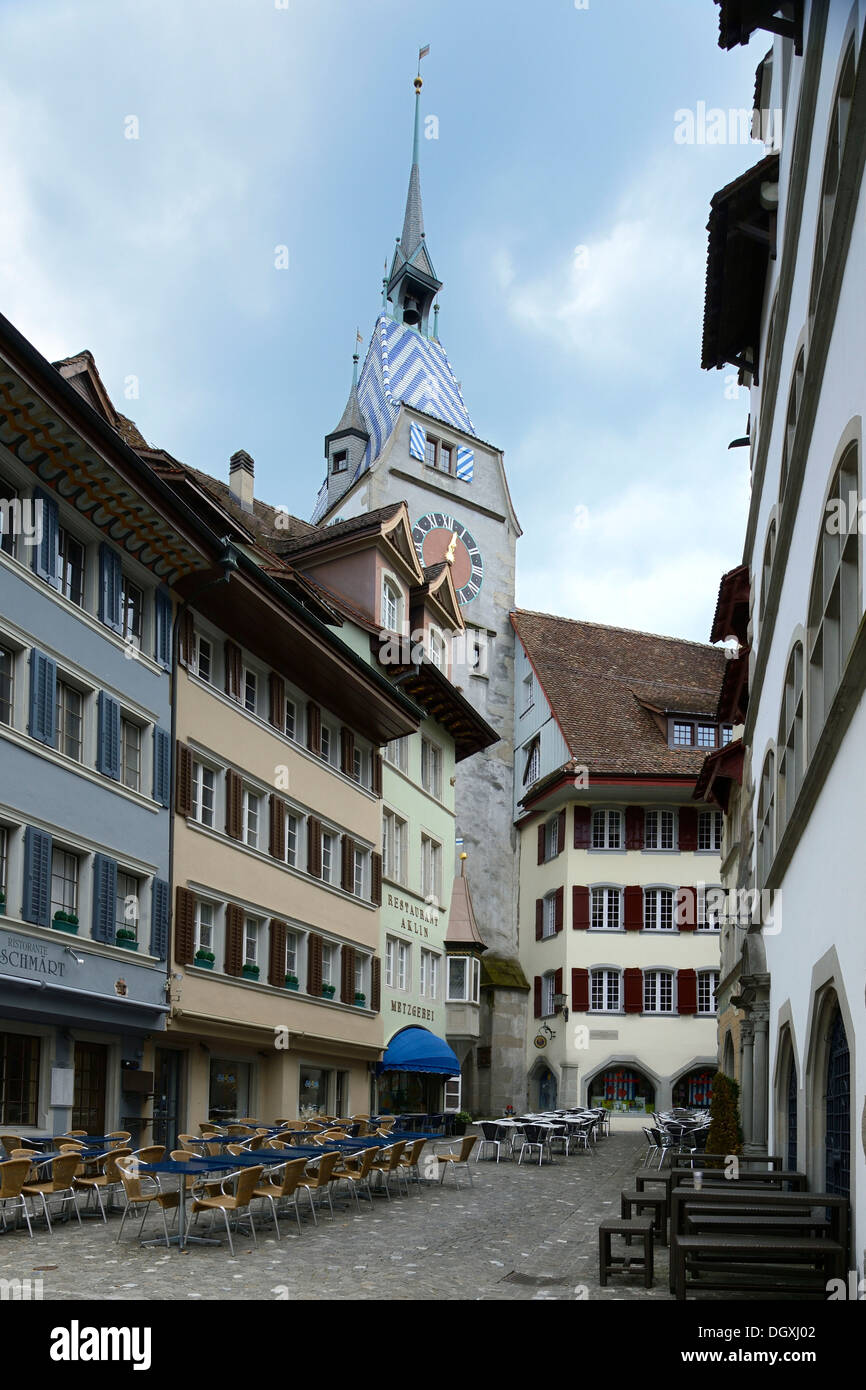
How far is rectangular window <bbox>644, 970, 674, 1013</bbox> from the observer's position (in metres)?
44.6

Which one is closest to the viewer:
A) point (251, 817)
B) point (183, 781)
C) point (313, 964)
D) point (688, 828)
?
point (183, 781)

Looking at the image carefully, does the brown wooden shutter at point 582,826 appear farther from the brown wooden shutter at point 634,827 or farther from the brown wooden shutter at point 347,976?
the brown wooden shutter at point 347,976

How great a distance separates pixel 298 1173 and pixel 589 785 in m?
30.6

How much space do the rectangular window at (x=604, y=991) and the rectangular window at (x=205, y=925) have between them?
2211 cm

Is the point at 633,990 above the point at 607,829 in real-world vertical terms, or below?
below

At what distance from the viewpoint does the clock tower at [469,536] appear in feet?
154

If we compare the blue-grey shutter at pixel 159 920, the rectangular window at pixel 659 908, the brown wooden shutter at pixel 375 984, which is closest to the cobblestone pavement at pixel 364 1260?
the blue-grey shutter at pixel 159 920

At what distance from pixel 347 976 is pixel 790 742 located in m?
17.0

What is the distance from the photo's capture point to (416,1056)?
32406mm

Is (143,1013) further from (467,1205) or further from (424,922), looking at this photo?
(424,922)

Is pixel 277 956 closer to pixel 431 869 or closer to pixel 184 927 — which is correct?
pixel 184 927

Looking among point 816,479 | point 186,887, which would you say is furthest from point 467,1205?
point 816,479

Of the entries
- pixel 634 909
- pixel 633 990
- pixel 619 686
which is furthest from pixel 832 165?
pixel 619 686

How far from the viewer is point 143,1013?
71.2 ft
